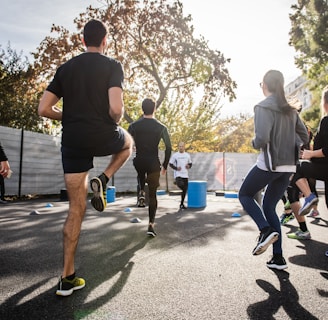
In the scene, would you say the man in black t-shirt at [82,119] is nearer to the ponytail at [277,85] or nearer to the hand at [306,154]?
the ponytail at [277,85]

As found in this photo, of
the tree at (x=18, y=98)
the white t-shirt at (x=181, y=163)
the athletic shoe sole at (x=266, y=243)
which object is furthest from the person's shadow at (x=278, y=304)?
the tree at (x=18, y=98)

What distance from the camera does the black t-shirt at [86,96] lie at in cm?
246

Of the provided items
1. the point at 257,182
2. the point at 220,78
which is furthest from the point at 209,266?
the point at 220,78

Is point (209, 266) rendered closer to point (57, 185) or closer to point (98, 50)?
point (98, 50)

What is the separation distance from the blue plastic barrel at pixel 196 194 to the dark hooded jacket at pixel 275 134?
20.7 feet

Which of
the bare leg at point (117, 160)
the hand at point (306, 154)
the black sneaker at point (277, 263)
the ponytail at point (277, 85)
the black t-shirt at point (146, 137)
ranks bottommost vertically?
the black sneaker at point (277, 263)

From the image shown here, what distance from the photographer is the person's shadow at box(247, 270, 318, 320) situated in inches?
80.7

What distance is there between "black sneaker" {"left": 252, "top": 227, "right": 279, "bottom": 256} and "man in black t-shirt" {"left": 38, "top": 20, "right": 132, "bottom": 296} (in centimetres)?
149

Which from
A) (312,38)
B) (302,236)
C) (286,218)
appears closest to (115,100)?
(302,236)

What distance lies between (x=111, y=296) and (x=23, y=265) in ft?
4.12

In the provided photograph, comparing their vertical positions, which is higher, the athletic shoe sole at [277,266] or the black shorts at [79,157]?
the black shorts at [79,157]

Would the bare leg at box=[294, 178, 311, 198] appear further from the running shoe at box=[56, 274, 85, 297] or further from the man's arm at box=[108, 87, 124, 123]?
the running shoe at box=[56, 274, 85, 297]

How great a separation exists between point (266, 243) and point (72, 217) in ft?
5.72

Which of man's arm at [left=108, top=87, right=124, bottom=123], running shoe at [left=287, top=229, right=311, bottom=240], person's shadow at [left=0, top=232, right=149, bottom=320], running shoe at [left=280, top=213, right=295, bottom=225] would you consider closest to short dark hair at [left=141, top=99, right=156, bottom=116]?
man's arm at [left=108, top=87, right=124, bottom=123]
